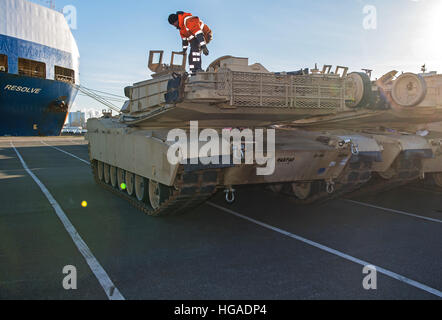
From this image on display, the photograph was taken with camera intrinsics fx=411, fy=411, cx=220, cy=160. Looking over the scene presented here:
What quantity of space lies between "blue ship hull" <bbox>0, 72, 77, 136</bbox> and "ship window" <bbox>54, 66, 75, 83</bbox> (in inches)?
61.5

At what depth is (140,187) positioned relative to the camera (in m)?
8.61

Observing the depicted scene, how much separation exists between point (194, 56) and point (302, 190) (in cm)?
365

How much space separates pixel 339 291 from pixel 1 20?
4323 centimetres

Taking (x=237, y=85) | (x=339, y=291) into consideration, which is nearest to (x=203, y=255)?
(x=339, y=291)

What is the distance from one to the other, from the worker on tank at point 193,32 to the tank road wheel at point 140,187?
2.50 meters

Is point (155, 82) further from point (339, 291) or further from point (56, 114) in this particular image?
point (56, 114)

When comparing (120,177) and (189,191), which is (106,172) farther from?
(189,191)

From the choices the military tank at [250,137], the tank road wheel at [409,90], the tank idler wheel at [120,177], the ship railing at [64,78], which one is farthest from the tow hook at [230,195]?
the ship railing at [64,78]

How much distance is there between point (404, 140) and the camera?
888cm

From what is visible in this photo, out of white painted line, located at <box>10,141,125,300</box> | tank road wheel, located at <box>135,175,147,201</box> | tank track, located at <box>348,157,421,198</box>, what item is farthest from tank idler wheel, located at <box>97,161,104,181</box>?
tank track, located at <box>348,157,421,198</box>

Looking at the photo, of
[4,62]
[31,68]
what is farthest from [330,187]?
[31,68]

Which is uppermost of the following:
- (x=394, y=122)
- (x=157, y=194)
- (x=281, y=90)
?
(x=281, y=90)

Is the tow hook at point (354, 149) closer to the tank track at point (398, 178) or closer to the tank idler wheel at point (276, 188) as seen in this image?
the tank track at point (398, 178)

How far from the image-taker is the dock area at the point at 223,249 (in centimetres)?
424
